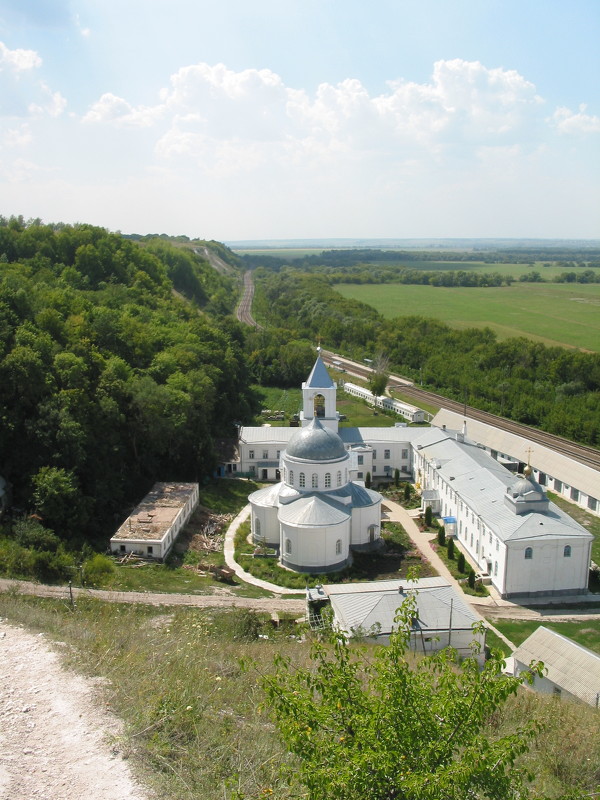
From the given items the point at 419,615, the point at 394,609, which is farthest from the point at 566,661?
the point at 394,609

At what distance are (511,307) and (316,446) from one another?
116366 mm

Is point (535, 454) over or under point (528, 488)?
under

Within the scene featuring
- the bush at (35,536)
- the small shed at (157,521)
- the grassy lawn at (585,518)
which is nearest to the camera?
the bush at (35,536)

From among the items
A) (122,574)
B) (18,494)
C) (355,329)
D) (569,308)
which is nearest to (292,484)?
(122,574)

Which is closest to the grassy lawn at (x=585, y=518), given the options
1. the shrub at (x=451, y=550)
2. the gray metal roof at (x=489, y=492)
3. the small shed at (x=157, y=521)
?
the gray metal roof at (x=489, y=492)

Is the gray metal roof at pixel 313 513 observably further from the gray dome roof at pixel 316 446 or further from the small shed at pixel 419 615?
the small shed at pixel 419 615

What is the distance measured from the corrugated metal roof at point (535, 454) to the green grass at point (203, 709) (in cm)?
2349

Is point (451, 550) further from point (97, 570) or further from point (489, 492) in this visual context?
point (97, 570)

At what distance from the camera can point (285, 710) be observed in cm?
1054

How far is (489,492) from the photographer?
120ft

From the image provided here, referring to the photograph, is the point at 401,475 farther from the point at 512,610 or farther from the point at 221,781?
the point at 221,781

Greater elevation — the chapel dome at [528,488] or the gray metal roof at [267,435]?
the chapel dome at [528,488]

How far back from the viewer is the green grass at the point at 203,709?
12.5 m

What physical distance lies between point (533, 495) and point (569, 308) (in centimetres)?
11522
